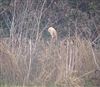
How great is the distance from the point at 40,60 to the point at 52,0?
3319mm

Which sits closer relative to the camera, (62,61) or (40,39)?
(62,61)

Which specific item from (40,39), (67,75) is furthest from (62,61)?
(40,39)

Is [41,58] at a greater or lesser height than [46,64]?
greater

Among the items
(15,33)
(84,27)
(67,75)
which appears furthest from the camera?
(84,27)

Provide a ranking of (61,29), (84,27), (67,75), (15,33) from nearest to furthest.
Answer: 1. (67,75)
2. (15,33)
3. (84,27)
4. (61,29)

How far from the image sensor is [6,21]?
1224 cm

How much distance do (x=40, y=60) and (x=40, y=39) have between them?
77cm

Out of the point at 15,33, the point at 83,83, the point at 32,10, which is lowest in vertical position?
the point at 83,83

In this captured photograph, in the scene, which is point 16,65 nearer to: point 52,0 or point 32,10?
point 32,10

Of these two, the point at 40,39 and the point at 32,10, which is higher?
the point at 32,10

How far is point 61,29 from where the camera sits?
41.8ft

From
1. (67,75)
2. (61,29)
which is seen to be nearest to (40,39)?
(67,75)

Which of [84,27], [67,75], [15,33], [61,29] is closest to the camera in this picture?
[67,75]

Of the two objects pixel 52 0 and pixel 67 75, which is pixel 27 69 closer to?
pixel 67 75
